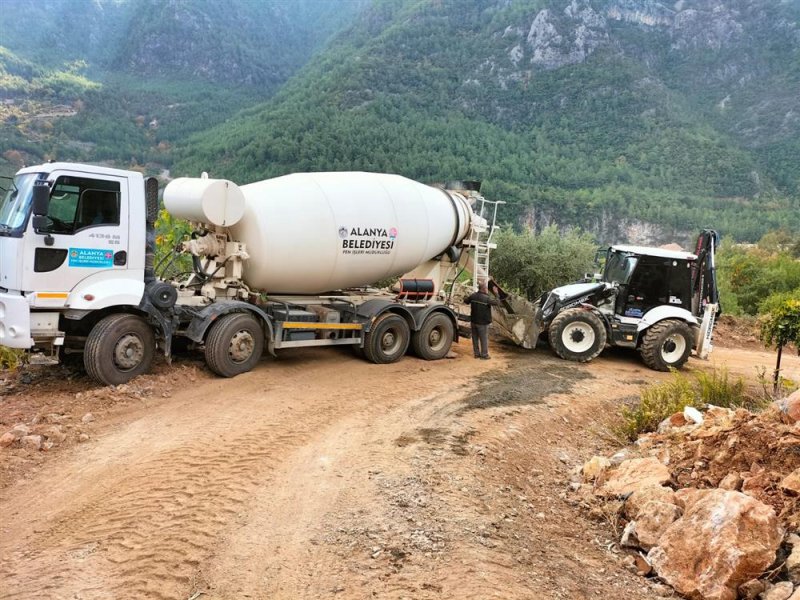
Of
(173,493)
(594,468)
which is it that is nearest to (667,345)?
(594,468)

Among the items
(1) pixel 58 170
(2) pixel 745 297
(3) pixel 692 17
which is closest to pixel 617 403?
(1) pixel 58 170

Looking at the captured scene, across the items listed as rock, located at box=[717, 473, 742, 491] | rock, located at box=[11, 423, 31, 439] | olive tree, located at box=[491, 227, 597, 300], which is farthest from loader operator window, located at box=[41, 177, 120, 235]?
olive tree, located at box=[491, 227, 597, 300]

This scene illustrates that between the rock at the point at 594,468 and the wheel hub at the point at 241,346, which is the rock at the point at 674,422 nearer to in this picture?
the rock at the point at 594,468

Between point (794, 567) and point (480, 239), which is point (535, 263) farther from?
point (794, 567)

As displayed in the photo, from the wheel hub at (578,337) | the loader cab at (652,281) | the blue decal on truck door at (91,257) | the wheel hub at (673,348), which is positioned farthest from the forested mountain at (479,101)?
the blue decal on truck door at (91,257)

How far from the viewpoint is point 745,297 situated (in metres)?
26.0

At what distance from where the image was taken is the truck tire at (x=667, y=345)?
1205 cm

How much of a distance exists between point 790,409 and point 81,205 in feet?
27.7

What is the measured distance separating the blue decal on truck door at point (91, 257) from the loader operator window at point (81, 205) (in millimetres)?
276

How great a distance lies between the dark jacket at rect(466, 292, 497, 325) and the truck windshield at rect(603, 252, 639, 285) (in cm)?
268

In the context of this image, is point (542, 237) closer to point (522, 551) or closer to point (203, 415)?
point (203, 415)

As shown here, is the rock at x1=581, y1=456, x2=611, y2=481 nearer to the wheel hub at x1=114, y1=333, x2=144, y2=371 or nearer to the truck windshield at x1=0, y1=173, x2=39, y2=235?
the wheel hub at x1=114, y1=333, x2=144, y2=371

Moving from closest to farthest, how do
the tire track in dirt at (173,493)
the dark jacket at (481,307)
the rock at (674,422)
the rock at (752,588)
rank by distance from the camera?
the rock at (752,588) → the tire track in dirt at (173,493) → the rock at (674,422) → the dark jacket at (481,307)

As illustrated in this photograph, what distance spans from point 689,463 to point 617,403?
12.5 feet
